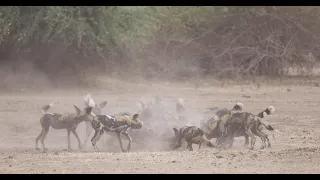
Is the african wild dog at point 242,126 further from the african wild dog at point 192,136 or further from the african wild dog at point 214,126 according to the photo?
the african wild dog at point 192,136

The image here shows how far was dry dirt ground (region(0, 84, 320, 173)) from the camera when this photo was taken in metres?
10.7

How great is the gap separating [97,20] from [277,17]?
18.6 ft

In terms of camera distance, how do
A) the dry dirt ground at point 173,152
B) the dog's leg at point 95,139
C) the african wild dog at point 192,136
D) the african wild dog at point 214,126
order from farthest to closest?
the african wild dog at point 214,126 < the dog's leg at point 95,139 < the african wild dog at point 192,136 < the dry dirt ground at point 173,152

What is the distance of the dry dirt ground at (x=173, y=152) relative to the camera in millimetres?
10688

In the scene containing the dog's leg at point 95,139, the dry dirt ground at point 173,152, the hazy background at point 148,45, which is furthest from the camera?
the hazy background at point 148,45

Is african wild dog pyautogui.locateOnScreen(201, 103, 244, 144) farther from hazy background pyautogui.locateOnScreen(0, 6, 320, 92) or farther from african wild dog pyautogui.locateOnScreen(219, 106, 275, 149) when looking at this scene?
hazy background pyautogui.locateOnScreen(0, 6, 320, 92)

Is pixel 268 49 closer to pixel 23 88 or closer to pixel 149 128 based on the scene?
pixel 23 88

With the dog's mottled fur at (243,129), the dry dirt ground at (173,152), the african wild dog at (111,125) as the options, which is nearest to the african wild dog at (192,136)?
the dry dirt ground at (173,152)

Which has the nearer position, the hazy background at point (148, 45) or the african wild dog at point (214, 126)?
the african wild dog at point (214, 126)

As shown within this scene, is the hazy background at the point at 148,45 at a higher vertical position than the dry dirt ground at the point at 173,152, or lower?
higher

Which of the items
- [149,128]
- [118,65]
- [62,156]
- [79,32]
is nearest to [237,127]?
[149,128]

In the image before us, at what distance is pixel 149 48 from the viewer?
82.4 ft

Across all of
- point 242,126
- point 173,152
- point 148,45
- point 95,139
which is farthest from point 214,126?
point 148,45

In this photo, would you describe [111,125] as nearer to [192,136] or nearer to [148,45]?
[192,136]
